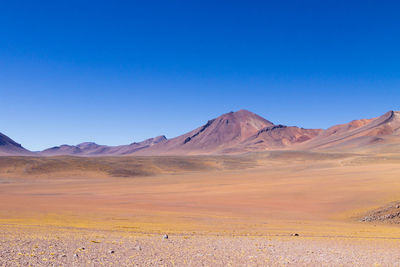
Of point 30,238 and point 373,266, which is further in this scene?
point 30,238

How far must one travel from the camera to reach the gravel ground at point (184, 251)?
417 inches

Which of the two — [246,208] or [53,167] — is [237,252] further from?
[53,167]

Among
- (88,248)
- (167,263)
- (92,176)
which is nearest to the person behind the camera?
(167,263)

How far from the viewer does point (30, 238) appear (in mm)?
13195

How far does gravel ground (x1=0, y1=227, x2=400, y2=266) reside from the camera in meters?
10.6

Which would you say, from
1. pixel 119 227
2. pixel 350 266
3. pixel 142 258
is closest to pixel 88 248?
pixel 142 258

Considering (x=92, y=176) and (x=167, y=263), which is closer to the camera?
(x=167, y=263)

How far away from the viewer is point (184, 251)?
12.2m

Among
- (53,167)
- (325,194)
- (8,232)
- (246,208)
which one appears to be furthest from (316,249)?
(53,167)

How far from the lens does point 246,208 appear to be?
31922 mm

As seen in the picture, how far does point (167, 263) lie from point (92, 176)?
8195 centimetres

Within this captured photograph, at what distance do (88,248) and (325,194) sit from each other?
110ft

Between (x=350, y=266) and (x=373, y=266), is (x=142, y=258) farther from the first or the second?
(x=373, y=266)

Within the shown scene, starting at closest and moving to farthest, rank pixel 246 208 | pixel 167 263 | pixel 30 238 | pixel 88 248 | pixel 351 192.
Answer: pixel 167 263, pixel 88 248, pixel 30 238, pixel 246 208, pixel 351 192
